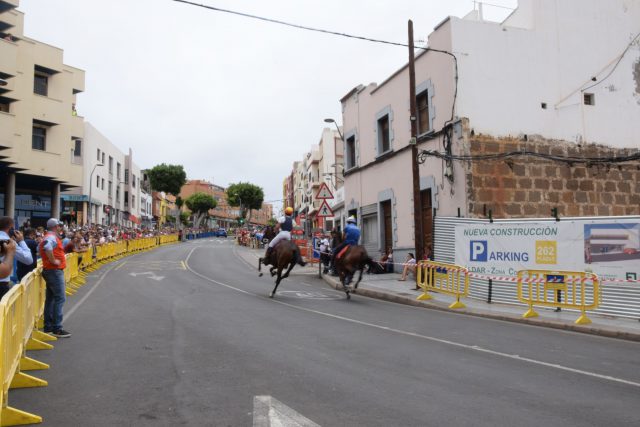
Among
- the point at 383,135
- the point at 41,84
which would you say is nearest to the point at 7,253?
the point at 383,135

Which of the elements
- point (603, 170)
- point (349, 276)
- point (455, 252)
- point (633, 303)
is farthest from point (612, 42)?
point (349, 276)

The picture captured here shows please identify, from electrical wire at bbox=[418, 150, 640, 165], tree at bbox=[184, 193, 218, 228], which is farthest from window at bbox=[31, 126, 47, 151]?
tree at bbox=[184, 193, 218, 228]

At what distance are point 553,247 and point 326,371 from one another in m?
8.60

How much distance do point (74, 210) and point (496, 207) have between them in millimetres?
40878

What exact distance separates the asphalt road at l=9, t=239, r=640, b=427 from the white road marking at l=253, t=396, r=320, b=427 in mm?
24

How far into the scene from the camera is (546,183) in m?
17.9

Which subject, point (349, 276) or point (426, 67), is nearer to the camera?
point (349, 276)

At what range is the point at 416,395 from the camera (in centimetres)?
539

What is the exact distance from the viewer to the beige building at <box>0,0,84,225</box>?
1169 inches

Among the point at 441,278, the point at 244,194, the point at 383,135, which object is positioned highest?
the point at 244,194

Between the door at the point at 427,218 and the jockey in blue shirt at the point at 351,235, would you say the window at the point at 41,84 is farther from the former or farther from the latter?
the jockey in blue shirt at the point at 351,235

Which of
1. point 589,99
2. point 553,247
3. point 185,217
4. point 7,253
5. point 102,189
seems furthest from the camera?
point 185,217

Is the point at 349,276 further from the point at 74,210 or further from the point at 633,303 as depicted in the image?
the point at 74,210

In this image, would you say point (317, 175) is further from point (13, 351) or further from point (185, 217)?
point (13, 351)
